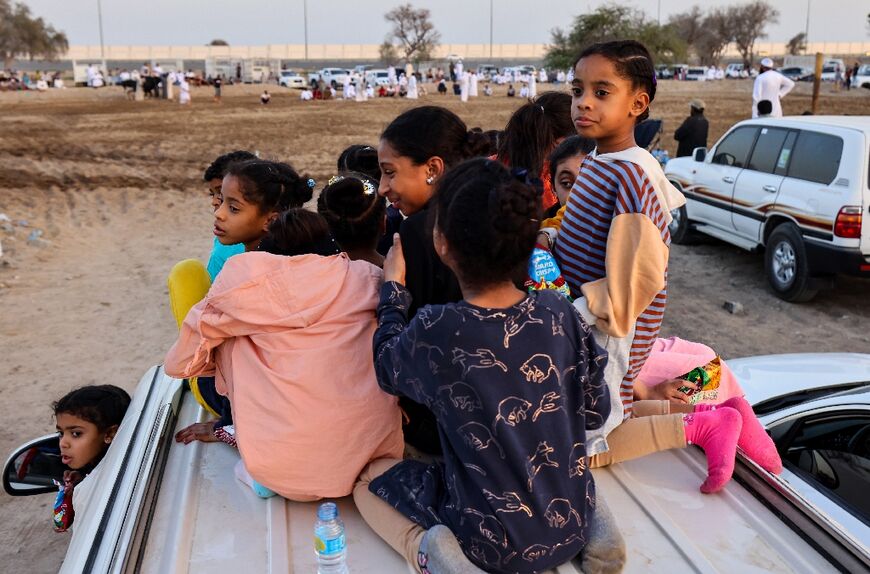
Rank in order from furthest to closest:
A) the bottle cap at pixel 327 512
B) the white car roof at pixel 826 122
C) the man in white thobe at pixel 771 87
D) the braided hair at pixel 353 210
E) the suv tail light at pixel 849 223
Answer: the man in white thobe at pixel 771 87 → the white car roof at pixel 826 122 → the suv tail light at pixel 849 223 → the braided hair at pixel 353 210 → the bottle cap at pixel 327 512

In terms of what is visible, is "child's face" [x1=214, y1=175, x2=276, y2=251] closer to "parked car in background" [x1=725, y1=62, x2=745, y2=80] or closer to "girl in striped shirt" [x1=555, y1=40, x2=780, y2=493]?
"girl in striped shirt" [x1=555, y1=40, x2=780, y2=493]

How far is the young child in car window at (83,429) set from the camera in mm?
3723

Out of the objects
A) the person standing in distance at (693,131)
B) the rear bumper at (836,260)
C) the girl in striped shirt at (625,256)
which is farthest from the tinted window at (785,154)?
the girl in striped shirt at (625,256)

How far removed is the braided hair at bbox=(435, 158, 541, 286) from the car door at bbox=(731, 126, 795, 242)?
23.2ft

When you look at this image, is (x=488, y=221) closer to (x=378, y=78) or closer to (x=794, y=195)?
(x=794, y=195)

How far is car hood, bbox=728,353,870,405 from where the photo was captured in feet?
13.4

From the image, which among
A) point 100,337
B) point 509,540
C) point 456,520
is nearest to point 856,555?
point 509,540

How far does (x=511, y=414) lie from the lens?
214 centimetres

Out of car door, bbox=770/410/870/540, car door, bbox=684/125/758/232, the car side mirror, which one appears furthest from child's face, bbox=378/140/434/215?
car door, bbox=684/125/758/232

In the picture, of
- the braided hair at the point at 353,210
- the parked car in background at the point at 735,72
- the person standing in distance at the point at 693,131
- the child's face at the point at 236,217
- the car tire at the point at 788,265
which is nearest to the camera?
the braided hair at the point at 353,210

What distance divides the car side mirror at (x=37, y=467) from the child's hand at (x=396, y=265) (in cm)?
216

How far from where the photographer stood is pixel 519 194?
2107 millimetres

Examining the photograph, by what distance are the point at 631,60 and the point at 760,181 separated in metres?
6.54

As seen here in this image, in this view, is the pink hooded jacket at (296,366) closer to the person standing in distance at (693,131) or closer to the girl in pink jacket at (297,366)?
the girl in pink jacket at (297,366)
